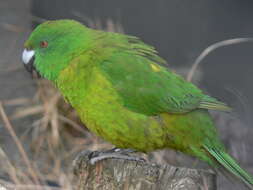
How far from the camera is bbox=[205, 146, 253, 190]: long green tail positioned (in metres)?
3.32

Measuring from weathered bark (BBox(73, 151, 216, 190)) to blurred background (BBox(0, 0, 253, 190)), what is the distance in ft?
4.94

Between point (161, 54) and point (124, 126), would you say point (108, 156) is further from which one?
point (161, 54)

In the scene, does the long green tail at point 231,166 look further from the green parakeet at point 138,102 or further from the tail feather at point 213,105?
the tail feather at point 213,105

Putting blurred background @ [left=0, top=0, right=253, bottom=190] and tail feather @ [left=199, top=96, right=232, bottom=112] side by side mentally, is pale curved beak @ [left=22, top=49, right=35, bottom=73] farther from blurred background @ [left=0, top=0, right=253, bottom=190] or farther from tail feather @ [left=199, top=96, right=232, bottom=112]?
tail feather @ [left=199, top=96, right=232, bottom=112]

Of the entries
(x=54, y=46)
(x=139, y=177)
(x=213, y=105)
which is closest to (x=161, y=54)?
(x=54, y=46)

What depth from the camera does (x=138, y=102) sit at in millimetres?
3439

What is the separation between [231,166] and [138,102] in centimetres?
63

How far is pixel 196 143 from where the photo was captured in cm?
351

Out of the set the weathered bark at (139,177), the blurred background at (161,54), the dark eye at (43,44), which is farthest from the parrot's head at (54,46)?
the blurred background at (161,54)

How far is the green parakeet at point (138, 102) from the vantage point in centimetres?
339

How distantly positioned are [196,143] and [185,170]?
70 cm

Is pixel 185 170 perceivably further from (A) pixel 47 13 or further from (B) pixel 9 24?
(B) pixel 9 24

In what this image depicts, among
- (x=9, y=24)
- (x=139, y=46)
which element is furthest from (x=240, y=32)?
(x=9, y=24)

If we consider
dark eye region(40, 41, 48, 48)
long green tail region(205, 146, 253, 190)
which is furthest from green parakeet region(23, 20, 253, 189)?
dark eye region(40, 41, 48, 48)
